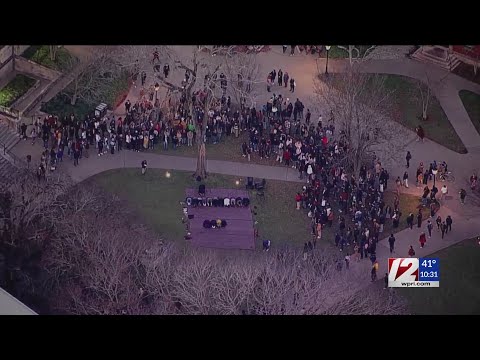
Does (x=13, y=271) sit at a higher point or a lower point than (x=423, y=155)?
lower

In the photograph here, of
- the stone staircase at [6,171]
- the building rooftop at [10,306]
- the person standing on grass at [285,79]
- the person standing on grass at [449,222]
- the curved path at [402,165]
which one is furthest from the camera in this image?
the person standing on grass at [285,79]

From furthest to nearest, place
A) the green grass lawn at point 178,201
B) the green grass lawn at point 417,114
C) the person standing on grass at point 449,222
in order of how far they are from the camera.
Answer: the green grass lawn at point 417,114 < the person standing on grass at point 449,222 < the green grass lawn at point 178,201

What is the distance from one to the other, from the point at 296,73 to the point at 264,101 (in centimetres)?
370

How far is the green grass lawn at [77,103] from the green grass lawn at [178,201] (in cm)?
500

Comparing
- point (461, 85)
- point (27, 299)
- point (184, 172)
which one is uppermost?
point (461, 85)

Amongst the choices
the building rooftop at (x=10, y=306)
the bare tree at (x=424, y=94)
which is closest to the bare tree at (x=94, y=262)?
the building rooftop at (x=10, y=306)

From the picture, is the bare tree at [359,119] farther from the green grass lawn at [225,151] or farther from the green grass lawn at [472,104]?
the green grass lawn at [472,104]

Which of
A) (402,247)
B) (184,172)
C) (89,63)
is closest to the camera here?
(402,247)

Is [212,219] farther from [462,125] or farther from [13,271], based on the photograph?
[462,125]

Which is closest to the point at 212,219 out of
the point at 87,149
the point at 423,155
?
the point at 87,149

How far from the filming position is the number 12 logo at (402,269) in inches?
2306

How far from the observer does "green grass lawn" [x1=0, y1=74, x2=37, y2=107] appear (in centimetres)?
6850

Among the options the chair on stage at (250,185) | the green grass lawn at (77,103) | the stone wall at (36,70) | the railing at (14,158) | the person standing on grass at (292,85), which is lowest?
the chair on stage at (250,185)
